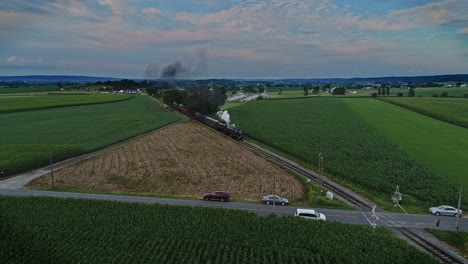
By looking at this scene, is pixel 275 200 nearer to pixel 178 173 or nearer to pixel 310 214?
pixel 310 214

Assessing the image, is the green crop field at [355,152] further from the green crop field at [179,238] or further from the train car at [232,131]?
the green crop field at [179,238]

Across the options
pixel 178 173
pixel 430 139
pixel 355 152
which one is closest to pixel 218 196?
pixel 178 173

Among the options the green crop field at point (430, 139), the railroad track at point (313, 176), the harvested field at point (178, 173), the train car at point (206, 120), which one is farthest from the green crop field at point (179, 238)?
the train car at point (206, 120)

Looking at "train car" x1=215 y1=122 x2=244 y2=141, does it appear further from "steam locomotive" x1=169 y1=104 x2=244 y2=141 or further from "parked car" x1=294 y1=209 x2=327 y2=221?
"parked car" x1=294 y1=209 x2=327 y2=221

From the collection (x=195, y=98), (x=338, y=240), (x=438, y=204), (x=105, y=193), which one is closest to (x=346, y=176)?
(x=438, y=204)

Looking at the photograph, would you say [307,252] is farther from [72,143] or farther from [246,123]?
[246,123]

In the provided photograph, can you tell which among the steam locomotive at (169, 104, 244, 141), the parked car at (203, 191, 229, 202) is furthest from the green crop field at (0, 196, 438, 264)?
the steam locomotive at (169, 104, 244, 141)
